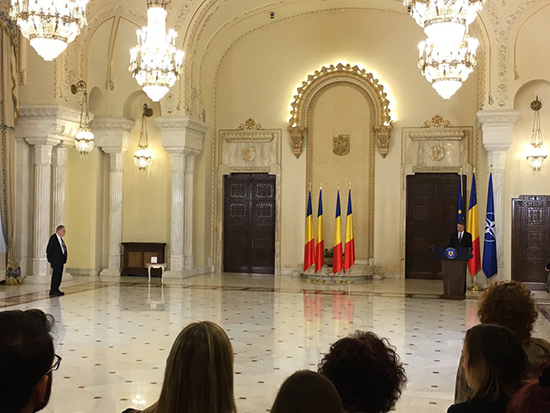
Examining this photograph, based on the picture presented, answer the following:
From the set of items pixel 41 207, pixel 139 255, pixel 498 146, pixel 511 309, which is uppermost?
pixel 498 146

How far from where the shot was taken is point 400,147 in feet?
55.7

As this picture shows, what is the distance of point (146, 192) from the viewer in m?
17.5

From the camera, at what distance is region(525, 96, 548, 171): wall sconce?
→ 49.5 ft

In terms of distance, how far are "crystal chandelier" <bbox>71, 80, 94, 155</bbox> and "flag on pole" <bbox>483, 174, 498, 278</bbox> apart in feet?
28.6

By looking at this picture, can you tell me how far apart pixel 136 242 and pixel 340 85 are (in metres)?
6.63

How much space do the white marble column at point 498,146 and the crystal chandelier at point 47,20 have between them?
30.7ft

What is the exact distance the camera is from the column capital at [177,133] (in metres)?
16.0

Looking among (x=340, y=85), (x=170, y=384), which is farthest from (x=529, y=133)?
(x=170, y=384)

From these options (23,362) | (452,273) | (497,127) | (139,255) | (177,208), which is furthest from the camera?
(139,255)

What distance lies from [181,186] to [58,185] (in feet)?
9.69

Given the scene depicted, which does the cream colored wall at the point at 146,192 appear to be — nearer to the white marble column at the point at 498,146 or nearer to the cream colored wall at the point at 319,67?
the cream colored wall at the point at 319,67

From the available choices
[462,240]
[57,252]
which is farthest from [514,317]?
[57,252]

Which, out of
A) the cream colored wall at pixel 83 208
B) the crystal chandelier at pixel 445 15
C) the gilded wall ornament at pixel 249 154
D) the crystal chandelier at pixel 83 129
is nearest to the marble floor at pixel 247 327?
the cream colored wall at pixel 83 208

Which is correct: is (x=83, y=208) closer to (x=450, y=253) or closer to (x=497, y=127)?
(x=450, y=253)
